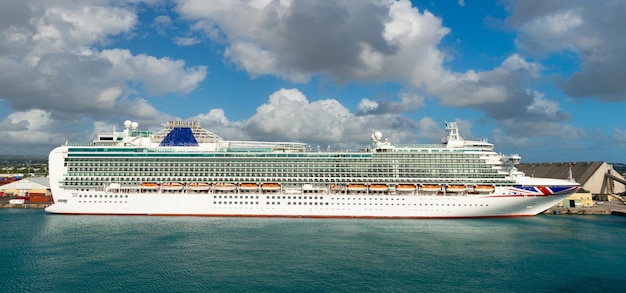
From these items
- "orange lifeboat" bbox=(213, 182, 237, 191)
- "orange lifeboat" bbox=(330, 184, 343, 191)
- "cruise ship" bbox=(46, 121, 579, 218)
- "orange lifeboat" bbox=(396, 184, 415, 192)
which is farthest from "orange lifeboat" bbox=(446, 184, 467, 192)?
"orange lifeboat" bbox=(213, 182, 237, 191)

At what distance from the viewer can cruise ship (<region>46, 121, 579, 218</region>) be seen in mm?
43000

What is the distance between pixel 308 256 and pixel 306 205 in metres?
16.0

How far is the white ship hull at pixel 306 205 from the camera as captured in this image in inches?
1683

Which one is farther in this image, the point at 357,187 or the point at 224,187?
the point at 224,187

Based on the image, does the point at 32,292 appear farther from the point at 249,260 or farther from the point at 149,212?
the point at 149,212

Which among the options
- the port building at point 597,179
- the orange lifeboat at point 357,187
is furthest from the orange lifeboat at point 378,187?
the port building at point 597,179

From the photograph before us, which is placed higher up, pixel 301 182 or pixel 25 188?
pixel 301 182

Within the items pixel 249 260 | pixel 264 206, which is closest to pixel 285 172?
pixel 264 206

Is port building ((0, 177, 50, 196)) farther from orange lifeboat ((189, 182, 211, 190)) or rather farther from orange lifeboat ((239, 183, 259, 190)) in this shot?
orange lifeboat ((239, 183, 259, 190))

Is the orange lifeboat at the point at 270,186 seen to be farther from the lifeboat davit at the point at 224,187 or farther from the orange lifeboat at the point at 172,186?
the orange lifeboat at the point at 172,186

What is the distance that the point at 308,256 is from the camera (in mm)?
27828

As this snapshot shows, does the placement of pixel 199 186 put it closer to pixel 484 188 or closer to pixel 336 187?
pixel 336 187

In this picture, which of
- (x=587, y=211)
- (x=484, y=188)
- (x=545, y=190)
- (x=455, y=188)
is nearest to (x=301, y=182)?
(x=455, y=188)

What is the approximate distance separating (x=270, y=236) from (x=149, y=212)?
61.5 ft
